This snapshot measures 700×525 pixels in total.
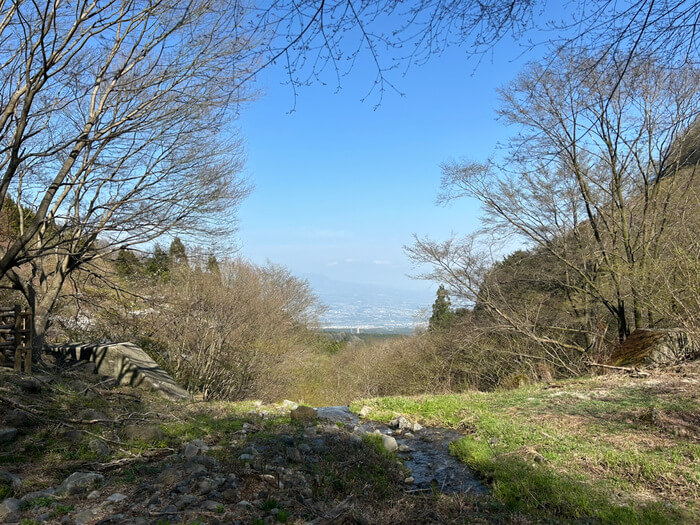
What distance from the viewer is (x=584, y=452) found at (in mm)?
4332

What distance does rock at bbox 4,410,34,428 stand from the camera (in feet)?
14.3

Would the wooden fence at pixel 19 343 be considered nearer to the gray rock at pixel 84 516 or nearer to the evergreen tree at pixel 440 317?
→ the gray rock at pixel 84 516

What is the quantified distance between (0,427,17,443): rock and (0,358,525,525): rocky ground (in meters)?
0.01

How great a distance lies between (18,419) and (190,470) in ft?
7.84

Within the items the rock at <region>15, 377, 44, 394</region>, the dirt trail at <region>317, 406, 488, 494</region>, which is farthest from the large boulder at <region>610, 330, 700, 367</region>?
the rock at <region>15, 377, 44, 394</region>

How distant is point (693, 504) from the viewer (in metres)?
3.20

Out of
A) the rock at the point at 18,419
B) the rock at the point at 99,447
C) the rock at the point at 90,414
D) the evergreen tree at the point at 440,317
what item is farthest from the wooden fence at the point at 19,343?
the evergreen tree at the point at 440,317

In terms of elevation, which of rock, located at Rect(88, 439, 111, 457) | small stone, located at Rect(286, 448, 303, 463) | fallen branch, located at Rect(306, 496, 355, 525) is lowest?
small stone, located at Rect(286, 448, 303, 463)

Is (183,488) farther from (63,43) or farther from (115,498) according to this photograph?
(63,43)

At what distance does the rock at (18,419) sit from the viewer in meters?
4.36

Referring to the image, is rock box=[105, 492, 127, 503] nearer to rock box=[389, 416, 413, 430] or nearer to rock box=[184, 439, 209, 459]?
rock box=[184, 439, 209, 459]

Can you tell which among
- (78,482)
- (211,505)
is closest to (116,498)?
(78,482)

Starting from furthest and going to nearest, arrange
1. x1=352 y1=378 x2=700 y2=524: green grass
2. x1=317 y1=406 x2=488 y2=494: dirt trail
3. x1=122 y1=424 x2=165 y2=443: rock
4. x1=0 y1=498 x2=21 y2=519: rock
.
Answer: x1=122 y1=424 x2=165 y2=443: rock < x1=317 y1=406 x2=488 y2=494: dirt trail < x1=352 y1=378 x2=700 y2=524: green grass < x1=0 y1=498 x2=21 y2=519: rock

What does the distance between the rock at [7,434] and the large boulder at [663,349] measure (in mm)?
9526
